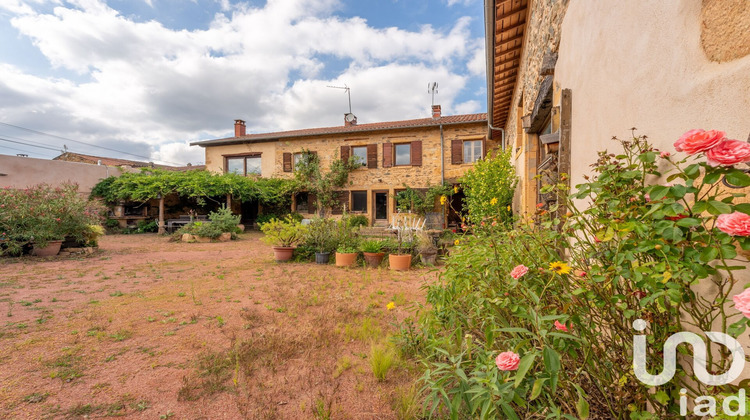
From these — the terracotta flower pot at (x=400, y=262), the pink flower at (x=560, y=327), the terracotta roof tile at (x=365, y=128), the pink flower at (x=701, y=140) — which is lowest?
the terracotta flower pot at (x=400, y=262)

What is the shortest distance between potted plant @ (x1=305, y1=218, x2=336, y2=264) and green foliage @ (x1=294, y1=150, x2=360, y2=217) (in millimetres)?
7091

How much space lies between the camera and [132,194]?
493 inches

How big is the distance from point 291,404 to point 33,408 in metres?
1.55

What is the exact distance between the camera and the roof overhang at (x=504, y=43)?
3938mm

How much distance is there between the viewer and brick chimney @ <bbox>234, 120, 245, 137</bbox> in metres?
16.5

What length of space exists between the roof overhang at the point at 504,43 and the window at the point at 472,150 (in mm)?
5344

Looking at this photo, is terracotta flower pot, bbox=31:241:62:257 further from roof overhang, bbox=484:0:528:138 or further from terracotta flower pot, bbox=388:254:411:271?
roof overhang, bbox=484:0:528:138

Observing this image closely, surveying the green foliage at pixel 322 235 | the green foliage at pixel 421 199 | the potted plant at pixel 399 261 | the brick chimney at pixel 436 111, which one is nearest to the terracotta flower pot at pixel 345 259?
the green foliage at pixel 322 235

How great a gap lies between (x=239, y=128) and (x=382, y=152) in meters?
8.39

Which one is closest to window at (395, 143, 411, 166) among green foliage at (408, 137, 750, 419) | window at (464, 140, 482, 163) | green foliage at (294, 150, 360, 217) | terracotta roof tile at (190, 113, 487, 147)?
terracotta roof tile at (190, 113, 487, 147)

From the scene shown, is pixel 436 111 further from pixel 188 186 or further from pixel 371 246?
pixel 188 186

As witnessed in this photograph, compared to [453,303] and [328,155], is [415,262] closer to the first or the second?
[453,303]

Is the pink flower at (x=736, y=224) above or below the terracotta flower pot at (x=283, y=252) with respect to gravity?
above

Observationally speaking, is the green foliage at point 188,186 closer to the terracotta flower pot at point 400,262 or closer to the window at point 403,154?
the window at point 403,154
